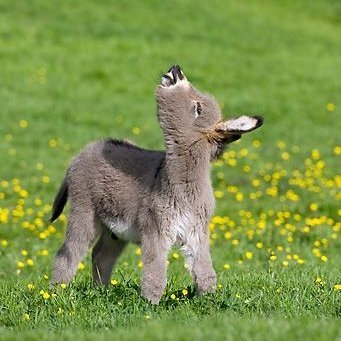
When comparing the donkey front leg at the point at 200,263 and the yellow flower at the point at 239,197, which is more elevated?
the donkey front leg at the point at 200,263

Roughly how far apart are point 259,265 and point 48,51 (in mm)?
14947

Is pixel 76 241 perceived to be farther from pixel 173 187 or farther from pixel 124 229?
pixel 173 187

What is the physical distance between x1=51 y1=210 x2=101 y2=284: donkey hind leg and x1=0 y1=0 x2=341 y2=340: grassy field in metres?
0.27

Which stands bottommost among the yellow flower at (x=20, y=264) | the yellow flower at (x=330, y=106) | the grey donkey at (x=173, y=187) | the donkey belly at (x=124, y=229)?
the yellow flower at (x=330, y=106)

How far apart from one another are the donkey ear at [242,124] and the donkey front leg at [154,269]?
43.5 inches

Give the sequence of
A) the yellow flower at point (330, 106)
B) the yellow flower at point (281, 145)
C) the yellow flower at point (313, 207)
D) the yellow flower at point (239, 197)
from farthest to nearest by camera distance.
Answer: the yellow flower at point (330, 106) → the yellow flower at point (281, 145) → the yellow flower at point (239, 197) → the yellow flower at point (313, 207)

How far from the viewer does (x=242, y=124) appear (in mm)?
6898

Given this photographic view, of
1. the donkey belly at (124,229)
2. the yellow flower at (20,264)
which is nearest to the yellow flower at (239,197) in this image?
the yellow flower at (20,264)

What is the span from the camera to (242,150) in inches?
674

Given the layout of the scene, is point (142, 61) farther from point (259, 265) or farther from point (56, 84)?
point (259, 265)

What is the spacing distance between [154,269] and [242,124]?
143cm

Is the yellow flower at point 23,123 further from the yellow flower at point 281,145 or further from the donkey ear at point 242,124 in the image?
the donkey ear at point 242,124

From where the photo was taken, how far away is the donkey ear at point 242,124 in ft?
22.5

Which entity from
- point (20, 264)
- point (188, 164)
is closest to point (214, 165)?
point (20, 264)
